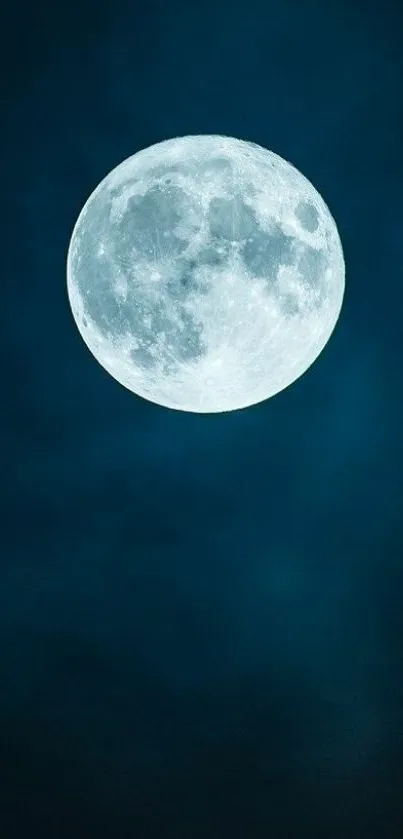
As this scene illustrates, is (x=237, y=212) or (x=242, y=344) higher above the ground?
(x=237, y=212)

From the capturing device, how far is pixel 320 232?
570cm

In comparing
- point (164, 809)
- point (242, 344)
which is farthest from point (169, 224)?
point (164, 809)

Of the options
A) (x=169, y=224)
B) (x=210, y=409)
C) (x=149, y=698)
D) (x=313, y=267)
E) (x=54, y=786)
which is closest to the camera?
(x=169, y=224)

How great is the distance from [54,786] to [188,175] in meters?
10.2

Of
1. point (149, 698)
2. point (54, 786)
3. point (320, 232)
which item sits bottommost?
point (54, 786)

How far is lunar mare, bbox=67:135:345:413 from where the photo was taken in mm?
5184

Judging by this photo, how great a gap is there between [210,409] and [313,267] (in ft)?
4.61

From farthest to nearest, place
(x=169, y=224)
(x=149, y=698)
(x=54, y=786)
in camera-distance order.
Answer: (x=54, y=786)
(x=149, y=698)
(x=169, y=224)

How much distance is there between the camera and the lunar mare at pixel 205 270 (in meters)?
5.18

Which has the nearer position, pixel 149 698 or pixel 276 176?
pixel 276 176

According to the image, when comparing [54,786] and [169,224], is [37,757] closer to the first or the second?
[54,786]

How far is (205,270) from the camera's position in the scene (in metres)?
5.13

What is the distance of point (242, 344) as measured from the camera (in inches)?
213

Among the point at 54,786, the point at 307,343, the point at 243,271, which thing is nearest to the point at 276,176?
the point at 243,271
